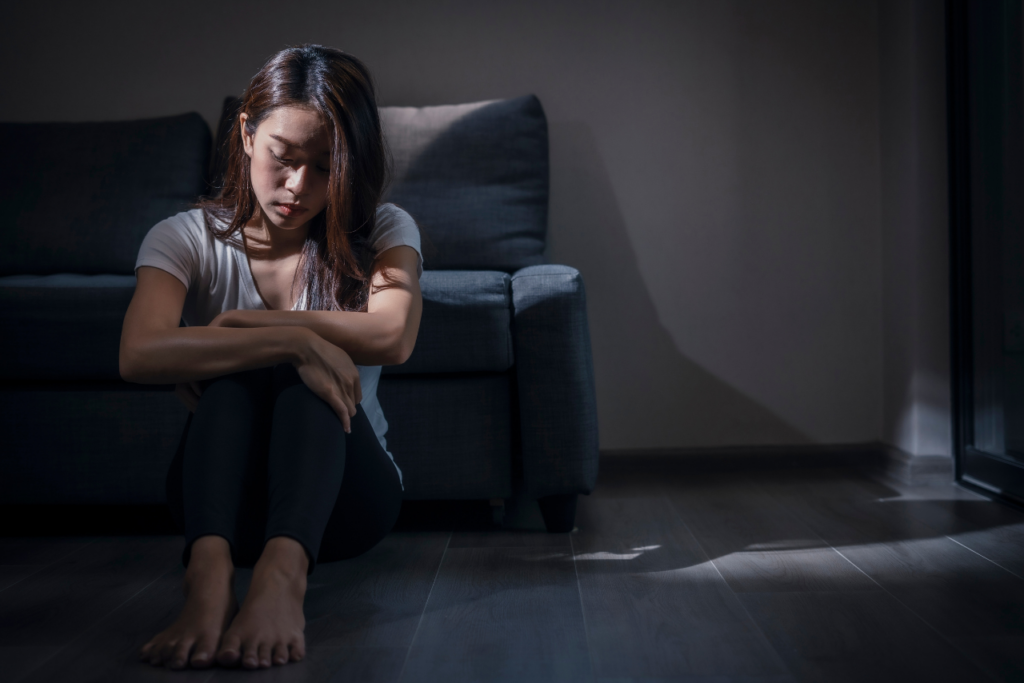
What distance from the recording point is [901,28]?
1.85m

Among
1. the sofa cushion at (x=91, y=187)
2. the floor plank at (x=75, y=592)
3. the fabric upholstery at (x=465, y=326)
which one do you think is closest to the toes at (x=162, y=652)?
the floor plank at (x=75, y=592)

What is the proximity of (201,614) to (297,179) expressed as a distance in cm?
57

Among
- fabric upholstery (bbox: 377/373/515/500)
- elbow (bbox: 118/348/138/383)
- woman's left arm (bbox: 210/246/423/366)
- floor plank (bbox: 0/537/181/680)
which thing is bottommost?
floor plank (bbox: 0/537/181/680)

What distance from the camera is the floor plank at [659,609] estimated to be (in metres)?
0.82

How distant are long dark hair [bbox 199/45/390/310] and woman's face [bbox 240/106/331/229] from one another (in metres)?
0.02

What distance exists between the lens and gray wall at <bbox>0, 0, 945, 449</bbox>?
6.57ft

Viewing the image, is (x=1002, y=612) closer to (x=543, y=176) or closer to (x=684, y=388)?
(x=684, y=388)

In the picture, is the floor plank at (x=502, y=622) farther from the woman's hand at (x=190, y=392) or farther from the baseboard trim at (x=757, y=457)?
the baseboard trim at (x=757, y=457)

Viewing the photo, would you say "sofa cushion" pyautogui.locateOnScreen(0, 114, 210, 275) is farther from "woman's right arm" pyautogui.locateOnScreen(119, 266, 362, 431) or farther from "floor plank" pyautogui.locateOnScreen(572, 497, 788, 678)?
"floor plank" pyautogui.locateOnScreen(572, 497, 788, 678)

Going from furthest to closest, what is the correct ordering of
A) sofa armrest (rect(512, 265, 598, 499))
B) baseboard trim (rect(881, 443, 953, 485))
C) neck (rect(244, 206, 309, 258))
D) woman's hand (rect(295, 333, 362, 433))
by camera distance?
baseboard trim (rect(881, 443, 953, 485)) < sofa armrest (rect(512, 265, 598, 499)) < neck (rect(244, 206, 309, 258)) < woman's hand (rect(295, 333, 362, 433))

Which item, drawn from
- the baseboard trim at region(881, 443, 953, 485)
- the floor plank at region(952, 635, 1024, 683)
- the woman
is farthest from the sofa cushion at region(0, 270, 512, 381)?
the baseboard trim at region(881, 443, 953, 485)

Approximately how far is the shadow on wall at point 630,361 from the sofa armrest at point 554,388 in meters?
0.72

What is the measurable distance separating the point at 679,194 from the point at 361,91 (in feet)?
4.05

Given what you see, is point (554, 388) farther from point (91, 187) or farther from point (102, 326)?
point (91, 187)
